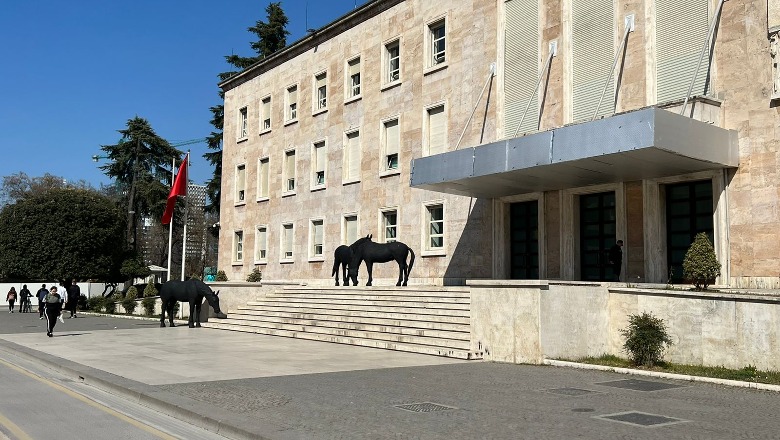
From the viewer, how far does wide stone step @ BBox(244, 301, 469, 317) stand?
62.9 ft

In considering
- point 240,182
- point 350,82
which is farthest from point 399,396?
point 240,182

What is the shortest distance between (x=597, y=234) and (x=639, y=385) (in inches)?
436

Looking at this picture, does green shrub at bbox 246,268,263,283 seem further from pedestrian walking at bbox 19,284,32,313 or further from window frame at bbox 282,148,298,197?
pedestrian walking at bbox 19,284,32,313

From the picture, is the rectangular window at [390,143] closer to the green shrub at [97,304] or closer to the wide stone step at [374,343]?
the wide stone step at [374,343]

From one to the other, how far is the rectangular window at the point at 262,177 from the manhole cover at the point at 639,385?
3021 cm

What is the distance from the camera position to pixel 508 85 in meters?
26.0

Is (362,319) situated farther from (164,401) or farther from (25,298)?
(25,298)

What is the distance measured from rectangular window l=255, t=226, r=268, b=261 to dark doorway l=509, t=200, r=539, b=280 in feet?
59.3

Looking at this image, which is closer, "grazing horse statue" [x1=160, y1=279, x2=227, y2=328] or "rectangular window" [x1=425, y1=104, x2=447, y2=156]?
"grazing horse statue" [x1=160, y1=279, x2=227, y2=328]

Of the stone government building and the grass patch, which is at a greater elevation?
the stone government building

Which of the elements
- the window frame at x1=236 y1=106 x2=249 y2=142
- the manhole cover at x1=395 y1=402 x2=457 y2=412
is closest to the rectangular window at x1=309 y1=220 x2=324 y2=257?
the window frame at x1=236 y1=106 x2=249 y2=142

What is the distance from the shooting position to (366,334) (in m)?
20.3

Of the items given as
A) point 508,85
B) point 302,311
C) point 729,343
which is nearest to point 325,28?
point 508,85

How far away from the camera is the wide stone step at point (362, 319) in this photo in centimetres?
1828
